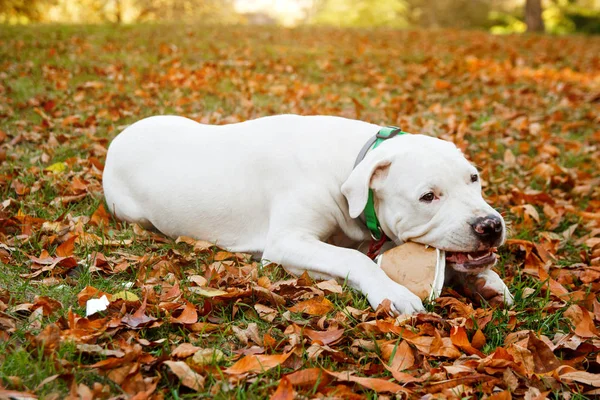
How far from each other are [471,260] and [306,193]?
1.02 m

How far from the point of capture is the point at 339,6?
28812 millimetres

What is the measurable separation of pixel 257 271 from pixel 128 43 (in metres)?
9.68

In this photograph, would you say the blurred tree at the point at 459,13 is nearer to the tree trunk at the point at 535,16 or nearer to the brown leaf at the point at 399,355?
the tree trunk at the point at 535,16

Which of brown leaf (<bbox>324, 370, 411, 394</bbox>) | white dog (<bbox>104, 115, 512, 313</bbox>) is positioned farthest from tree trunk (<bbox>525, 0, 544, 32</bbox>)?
brown leaf (<bbox>324, 370, 411, 394</bbox>)

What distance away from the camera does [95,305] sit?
276 centimetres

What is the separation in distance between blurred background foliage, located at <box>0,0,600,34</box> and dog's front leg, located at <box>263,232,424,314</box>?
53.9 ft

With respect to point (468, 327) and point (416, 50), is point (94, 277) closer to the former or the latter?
point (468, 327)

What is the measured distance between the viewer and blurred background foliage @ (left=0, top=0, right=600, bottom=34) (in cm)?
2027

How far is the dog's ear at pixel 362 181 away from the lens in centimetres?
318

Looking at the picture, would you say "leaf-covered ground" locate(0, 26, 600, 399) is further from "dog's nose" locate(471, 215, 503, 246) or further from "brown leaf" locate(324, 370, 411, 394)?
"dog's nose" locate(471, 215, 503, 246)

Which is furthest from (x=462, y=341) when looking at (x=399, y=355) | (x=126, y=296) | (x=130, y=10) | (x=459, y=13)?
(x=459, y=13)

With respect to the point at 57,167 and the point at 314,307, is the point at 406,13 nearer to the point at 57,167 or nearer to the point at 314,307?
the point at 57,167

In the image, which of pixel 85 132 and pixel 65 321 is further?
pixel 85 132

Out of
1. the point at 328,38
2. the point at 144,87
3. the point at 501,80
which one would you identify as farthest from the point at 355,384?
the point at 328,38
